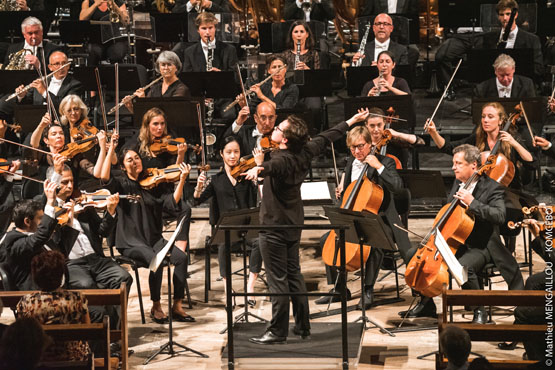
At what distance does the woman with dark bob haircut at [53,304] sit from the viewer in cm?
473

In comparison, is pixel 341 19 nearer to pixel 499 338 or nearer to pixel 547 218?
pixel 547 218

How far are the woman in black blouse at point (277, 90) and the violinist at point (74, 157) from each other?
1.60 m

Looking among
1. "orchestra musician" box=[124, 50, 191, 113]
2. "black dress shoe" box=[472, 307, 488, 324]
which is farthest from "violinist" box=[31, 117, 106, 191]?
"black dress shoe" box=[472, 307, 488, 324]

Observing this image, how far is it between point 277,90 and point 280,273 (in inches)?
119

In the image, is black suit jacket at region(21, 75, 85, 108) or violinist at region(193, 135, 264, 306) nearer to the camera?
violinist at region(193, 135, 264, 306)

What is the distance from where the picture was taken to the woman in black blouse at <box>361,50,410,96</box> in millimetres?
8195

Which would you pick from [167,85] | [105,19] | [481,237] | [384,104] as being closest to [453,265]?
[481,237]

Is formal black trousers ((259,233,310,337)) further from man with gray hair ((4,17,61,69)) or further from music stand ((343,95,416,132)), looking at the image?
man with gray hair ((4,17,61,69))

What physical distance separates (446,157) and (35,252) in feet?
16.1

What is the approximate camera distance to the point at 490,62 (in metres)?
8.66

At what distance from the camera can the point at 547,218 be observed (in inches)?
220

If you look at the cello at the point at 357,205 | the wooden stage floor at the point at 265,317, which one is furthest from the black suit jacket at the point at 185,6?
the cello at the point at 357,205

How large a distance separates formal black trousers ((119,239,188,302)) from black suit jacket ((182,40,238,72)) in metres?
2.95

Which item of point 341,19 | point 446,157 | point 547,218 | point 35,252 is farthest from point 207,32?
point 547,218
